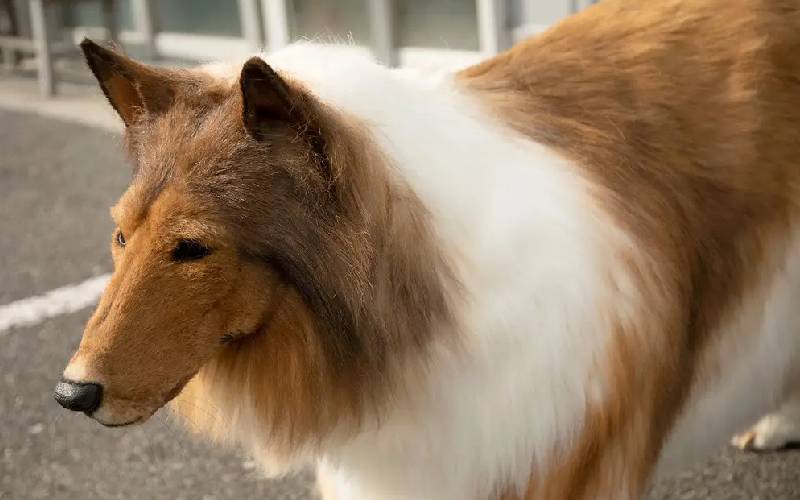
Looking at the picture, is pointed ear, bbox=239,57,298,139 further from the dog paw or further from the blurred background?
the dog paw

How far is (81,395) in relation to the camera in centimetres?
119

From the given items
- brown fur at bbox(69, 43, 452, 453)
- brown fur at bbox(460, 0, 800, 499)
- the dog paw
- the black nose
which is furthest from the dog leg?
the black nose

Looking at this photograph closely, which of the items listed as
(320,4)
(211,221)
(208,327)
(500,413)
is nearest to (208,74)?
(211,221)

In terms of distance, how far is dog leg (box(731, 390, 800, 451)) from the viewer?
Answer: 2125 mm

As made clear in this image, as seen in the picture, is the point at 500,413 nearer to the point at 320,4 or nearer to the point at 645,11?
the point at 645,11

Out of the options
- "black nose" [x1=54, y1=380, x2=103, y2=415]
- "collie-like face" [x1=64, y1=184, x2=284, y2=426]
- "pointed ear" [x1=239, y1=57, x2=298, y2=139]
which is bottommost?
"black nose" [x1=54, y1=380, x2=103, y2=415]

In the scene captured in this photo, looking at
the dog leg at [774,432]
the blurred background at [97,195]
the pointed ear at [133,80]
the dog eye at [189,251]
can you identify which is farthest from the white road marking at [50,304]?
the dog leg at [774,432]

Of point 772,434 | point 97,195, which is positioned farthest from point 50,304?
point 772,434

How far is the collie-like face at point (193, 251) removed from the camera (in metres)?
1.19

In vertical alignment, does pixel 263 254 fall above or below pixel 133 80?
below

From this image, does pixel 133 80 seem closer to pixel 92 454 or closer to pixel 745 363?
pixel 745 363

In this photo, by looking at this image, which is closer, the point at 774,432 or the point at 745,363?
the point at 745,363

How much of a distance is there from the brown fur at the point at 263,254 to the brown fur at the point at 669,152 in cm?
32

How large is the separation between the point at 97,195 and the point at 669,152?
11.0ft
